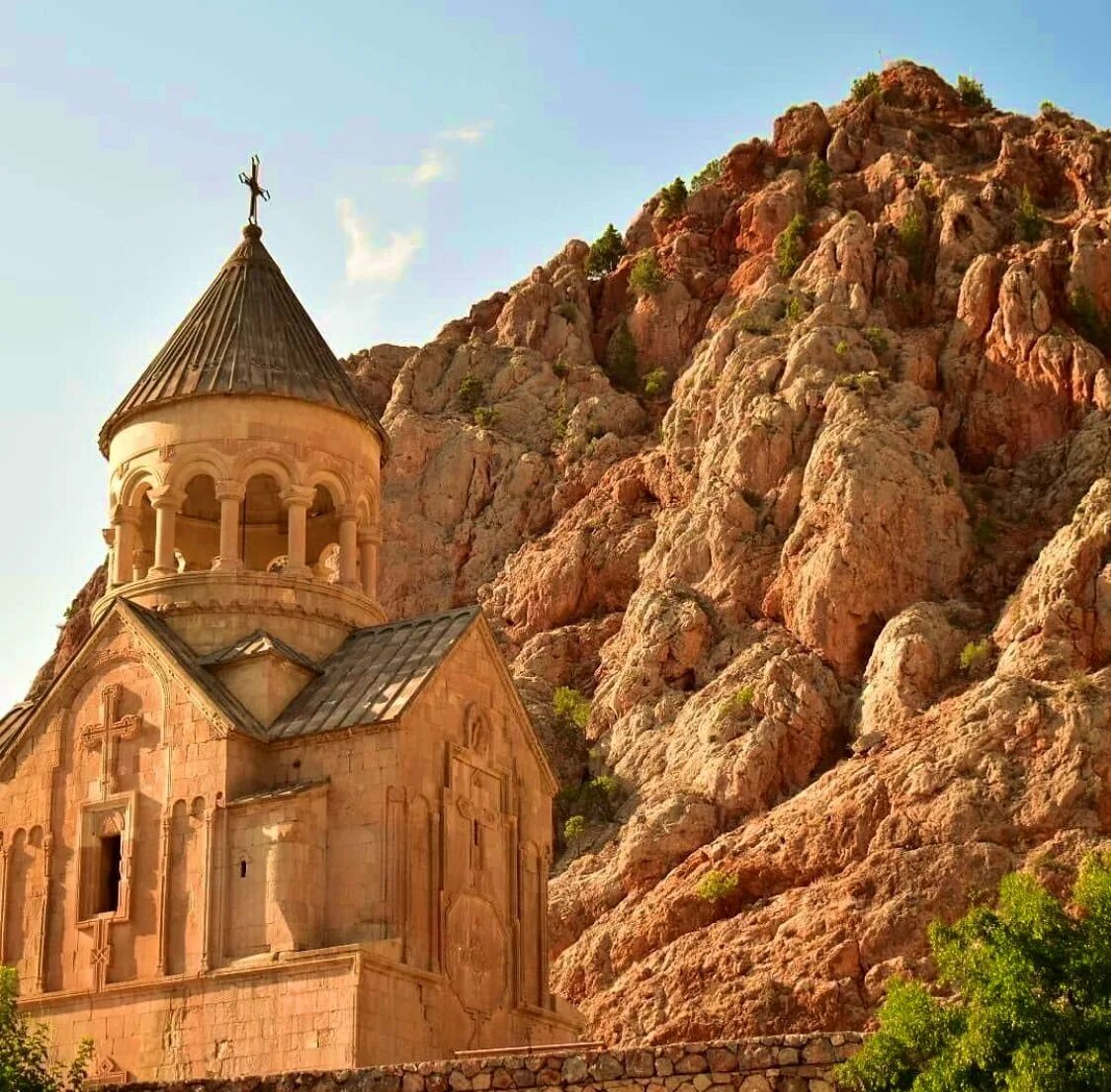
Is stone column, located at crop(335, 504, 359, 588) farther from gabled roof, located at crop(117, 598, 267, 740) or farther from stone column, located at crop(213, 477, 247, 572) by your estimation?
gabled roof, located at crop(117, 598, 267, 740)

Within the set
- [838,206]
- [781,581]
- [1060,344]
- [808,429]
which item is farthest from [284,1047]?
[838,206]

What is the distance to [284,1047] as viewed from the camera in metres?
21.4

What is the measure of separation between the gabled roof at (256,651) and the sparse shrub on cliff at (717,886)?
16291 millimetres

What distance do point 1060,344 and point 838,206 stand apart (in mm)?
10426

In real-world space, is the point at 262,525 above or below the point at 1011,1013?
above

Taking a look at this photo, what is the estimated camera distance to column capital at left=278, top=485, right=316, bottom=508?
2609cm

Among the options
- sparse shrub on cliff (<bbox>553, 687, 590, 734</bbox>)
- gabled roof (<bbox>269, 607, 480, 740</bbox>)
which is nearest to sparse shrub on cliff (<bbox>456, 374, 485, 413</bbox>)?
sparse shrub on cliff (<bbox>553, 687, 590, 734</bbox>)

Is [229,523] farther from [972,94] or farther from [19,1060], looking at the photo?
[972,94]

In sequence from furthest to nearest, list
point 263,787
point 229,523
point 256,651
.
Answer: point 229,523, point 256,651, point 263,787

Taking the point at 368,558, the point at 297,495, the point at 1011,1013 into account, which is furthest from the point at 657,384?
the point at 1011,1013

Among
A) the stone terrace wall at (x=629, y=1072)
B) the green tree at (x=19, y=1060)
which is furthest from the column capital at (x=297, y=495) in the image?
the stone terrace wall at (x=629, y=1072)

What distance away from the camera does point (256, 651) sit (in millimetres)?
24359

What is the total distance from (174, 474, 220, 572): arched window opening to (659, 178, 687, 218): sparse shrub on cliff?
36.4 metres

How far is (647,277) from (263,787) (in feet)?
127
